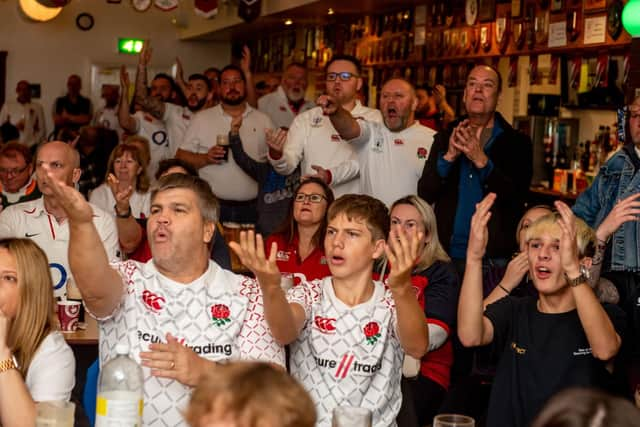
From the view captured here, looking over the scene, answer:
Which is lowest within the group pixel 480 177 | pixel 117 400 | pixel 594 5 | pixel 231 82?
pixel 117 400

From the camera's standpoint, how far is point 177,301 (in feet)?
11.2

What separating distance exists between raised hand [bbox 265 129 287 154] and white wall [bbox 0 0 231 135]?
11419 millimetres

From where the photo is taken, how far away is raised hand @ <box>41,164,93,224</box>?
2965mm

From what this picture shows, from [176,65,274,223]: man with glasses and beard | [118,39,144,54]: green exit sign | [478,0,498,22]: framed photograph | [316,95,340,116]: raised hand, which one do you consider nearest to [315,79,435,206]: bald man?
[316,95,340,116]: raised hand

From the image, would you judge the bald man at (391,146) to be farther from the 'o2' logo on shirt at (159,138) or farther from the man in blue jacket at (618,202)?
the 'o2' logo on shirt at (159,138)

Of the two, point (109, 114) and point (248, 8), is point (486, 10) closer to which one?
point (248, 8)

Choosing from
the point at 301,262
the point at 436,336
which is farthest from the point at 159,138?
the point at 436,336

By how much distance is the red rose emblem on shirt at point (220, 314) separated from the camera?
3.45 meters

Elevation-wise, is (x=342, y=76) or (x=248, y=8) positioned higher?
(x=248, y=8)

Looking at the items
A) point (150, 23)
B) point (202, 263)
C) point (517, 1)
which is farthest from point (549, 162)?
point (150, 23)

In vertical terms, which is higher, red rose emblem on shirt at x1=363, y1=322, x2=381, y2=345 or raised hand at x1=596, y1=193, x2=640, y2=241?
raised hand at x1=596, y1=193, x2=640, y2=241

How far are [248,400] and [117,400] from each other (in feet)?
3.03

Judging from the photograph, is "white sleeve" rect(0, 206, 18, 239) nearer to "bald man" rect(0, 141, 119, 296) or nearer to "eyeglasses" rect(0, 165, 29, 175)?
"bald man" rect(0, 141, 119, 296)

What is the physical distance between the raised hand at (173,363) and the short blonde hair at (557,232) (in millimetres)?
1375
